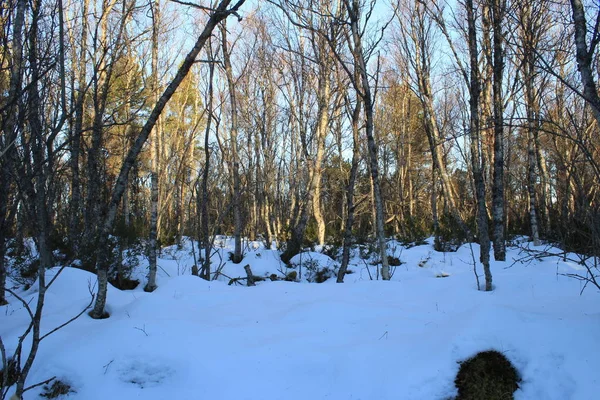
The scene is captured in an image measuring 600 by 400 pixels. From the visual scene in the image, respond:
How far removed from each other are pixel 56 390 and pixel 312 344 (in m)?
1.77

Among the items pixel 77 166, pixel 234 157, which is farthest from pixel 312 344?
pixel 77 166

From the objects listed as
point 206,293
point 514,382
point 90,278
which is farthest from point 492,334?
point 90,278

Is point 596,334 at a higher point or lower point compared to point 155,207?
lower

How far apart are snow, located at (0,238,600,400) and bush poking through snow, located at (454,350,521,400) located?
55mm

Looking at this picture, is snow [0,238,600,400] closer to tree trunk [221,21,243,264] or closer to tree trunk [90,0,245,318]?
tree trunk [90,0,245,318]

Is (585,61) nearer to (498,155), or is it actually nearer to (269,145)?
(498,155)

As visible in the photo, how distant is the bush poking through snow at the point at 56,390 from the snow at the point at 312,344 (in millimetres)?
41

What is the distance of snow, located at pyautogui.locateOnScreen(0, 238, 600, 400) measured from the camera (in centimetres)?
255

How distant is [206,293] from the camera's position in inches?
170

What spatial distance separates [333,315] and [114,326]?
188 centimetres

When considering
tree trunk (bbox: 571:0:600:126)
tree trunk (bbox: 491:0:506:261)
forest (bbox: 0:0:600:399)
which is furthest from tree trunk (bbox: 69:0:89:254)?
tree trunk (bbox: 491:0:506:261)

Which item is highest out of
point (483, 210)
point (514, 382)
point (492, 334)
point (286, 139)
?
point (286, 139)

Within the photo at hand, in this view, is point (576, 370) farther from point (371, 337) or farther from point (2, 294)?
point (2, 294)

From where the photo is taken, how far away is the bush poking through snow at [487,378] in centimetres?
254
